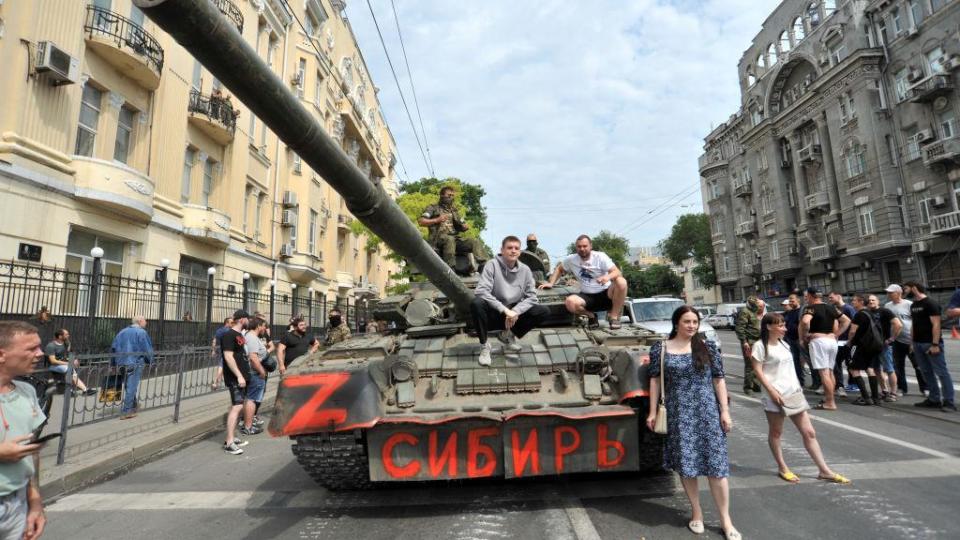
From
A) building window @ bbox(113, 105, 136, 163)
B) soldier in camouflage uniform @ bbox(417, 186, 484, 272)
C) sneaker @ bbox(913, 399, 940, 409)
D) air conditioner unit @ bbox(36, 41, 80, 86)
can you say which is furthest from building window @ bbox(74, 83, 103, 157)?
sneaker @ bbox(913, 399, 940, 409)

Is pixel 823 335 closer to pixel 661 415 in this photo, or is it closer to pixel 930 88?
pixel 661 415

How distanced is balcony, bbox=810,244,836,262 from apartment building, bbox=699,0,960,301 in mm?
65

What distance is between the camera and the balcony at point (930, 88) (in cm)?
2325

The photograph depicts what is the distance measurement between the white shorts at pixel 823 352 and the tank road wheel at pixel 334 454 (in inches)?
249

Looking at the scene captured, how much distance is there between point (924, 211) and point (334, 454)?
1203 inches

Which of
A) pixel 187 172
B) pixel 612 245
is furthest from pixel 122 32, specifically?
pixel 612 245

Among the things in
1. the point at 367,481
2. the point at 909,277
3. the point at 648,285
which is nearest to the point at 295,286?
the point at 367,481

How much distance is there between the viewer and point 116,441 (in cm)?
623

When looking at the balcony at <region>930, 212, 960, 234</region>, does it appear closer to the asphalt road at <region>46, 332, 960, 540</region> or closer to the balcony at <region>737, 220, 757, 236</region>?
the balcony at <region>737, 220, 757, 236</region>

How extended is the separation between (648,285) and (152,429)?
171 feet

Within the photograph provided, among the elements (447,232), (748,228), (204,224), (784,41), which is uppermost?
(784,41)

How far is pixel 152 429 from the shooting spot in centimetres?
696

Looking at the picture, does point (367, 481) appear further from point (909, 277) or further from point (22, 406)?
point (909, 277)

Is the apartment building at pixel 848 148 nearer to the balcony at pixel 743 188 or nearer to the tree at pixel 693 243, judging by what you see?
the balcony at pixel 743 188
